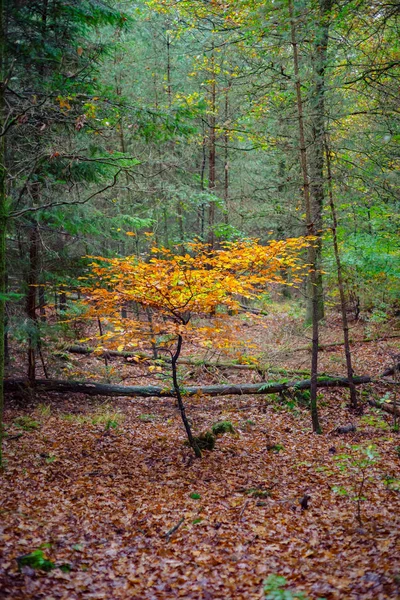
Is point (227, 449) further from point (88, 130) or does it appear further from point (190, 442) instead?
point (88, 130)

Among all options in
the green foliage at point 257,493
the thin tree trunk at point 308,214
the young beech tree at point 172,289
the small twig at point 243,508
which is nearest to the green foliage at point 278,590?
the small twig at point 243,508

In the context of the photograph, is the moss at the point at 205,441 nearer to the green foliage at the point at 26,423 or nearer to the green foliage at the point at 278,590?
the green foliage at the point at 26,423

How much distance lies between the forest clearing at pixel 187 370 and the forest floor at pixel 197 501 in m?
0.04

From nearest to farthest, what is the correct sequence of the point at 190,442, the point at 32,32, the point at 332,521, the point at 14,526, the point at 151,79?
the point at 14,526
the point at 332,521
the point at 32,32
the point at 190,442
the point at 151,79

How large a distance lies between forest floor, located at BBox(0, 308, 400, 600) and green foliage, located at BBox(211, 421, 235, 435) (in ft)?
0.63

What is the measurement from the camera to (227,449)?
A: 8.35m

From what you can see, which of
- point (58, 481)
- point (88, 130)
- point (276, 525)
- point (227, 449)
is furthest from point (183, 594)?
point (88, 130)

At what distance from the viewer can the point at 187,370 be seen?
43.4 feet

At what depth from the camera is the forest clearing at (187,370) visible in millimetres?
4719

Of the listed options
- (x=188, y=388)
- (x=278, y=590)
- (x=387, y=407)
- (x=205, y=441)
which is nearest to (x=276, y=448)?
(x=205, y=441)

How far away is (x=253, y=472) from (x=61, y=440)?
3.89 metres

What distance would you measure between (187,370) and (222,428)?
428 centimetres

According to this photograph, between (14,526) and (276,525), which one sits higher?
(14,526)

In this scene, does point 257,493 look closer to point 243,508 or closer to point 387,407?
point 243,508
